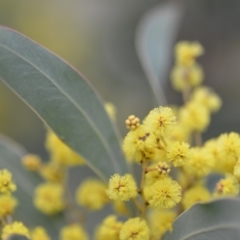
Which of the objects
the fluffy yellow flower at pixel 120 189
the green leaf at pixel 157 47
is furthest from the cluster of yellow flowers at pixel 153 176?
the green leaf at pixel 157 47

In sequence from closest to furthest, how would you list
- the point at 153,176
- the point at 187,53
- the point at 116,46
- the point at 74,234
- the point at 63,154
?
the point at 153,176
the point at 74,234
the point at 63,154
the point at 187,53
the point at 116,46

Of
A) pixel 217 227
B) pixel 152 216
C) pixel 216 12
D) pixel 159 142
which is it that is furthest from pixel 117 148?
pixel 216 12

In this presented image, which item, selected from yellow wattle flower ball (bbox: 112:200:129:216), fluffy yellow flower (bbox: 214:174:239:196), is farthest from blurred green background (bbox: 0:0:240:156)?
fluffy yellow flower (bbox: 214:174:239:196)

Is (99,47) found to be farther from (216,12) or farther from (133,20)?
(216,12)

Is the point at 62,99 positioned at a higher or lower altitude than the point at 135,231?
higher

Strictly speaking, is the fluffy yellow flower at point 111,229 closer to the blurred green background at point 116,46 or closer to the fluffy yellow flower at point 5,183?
the fluffy yellow flower at point 5,183

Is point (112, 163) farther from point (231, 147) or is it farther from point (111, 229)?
point (231, 147)

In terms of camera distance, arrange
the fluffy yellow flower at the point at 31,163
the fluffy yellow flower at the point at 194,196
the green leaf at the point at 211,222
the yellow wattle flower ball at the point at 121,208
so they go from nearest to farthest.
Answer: the green leaf at the point at 211,222 < the fluffy yellow flower at the point at 194,196 < the yellow wattle flower ball at the point at 121,208 < the fluffy yellow flower at the point at 31,163

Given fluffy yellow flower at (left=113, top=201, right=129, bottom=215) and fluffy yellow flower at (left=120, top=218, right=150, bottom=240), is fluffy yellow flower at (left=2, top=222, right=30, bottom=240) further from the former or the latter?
fluffy yellow flower at (left=113, top=201, right=129, bottom=215)

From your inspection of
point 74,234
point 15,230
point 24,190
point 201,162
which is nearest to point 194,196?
point 201,162
